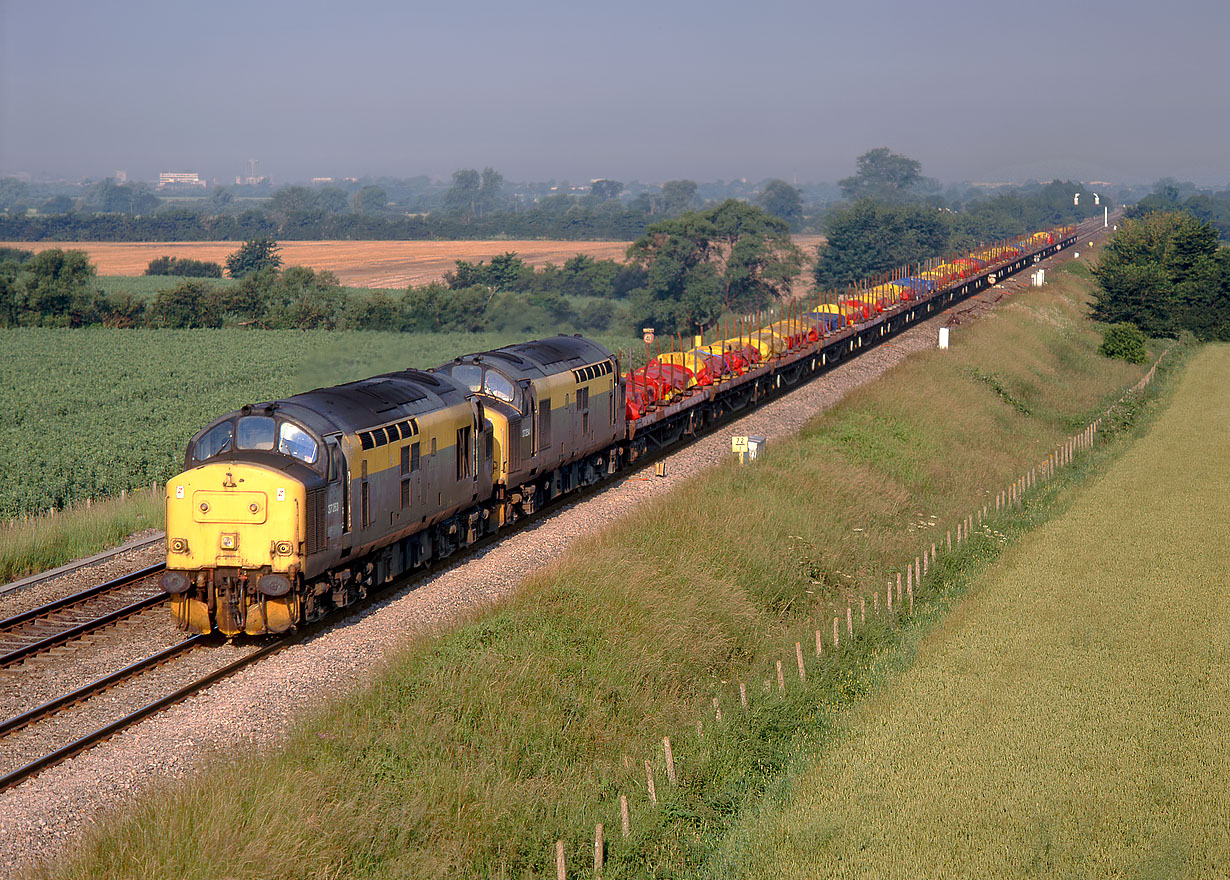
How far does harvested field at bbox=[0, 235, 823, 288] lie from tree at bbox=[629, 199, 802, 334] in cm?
2490

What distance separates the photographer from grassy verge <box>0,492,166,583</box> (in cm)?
2350

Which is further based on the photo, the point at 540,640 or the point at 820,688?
the point at 820,688

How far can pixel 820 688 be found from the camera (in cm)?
1964

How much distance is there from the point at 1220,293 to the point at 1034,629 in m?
70.5

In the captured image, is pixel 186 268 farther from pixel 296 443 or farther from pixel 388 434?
pixel 296 443

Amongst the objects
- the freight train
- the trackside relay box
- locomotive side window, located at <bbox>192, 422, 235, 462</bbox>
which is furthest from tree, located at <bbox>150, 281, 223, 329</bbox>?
locomotive side window, located at <bbox>192, 422, 235, 462</bbox>

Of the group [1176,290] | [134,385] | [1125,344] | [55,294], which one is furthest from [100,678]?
[1176,290]

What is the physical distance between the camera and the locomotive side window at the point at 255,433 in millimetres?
18391

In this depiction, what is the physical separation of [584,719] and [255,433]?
7099mm

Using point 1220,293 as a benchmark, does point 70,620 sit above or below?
below

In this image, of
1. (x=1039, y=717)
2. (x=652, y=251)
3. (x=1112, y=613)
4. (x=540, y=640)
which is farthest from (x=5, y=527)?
(x=652, y=251)

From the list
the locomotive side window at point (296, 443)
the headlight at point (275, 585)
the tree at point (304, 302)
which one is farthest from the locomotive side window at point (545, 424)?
the tree at point (304, 302)

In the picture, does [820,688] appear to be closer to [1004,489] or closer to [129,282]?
[1004,489]

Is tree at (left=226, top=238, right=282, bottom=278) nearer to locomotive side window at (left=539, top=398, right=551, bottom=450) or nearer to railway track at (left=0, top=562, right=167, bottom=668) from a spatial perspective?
locomotive side window at (left=539, top=398, right=551, bottom=450)
